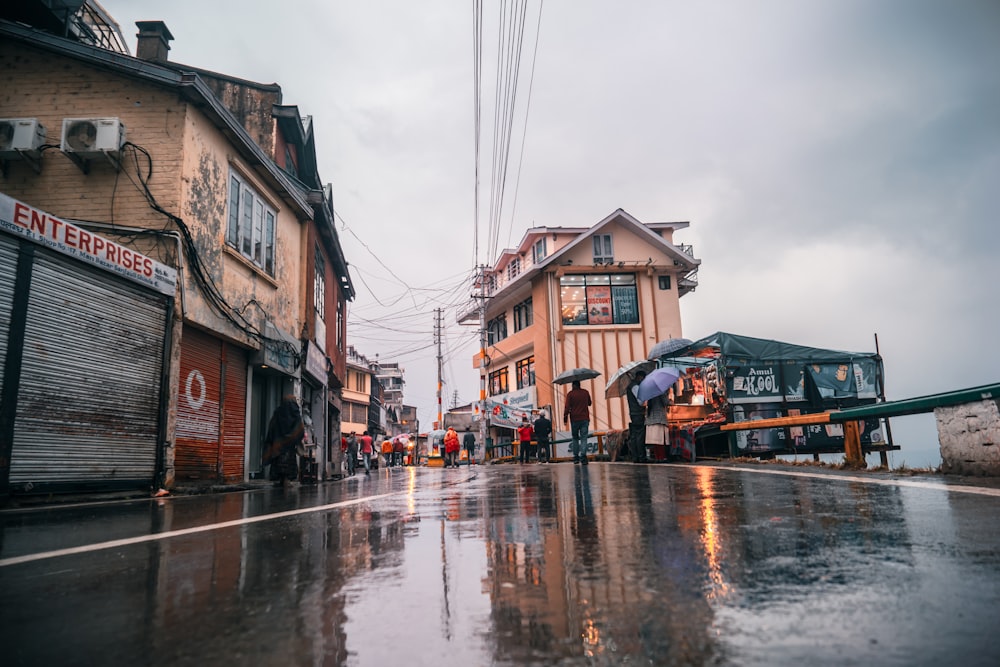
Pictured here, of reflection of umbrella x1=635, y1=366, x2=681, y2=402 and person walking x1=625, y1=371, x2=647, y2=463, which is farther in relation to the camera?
person walking x1=625, y1=371, x2=647, y2=463

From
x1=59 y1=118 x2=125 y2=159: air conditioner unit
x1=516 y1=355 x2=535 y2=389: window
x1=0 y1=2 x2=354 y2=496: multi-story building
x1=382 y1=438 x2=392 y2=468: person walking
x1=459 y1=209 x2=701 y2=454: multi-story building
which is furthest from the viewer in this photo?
x1=382 y1=438 x2=392 y2=468: person walking

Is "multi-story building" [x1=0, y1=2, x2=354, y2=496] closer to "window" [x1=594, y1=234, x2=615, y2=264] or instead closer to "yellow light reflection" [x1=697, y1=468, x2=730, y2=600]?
"yellow light reflection" [x1=697, y1=468, x2=730, y2=600]

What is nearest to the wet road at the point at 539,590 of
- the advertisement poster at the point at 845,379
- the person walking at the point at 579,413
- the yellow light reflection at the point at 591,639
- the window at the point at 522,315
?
the yellow light reflection at the point at 591,639

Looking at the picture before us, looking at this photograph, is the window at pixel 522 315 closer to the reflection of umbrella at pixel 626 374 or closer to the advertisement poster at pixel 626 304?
the advertisement poster at pixel 626 304

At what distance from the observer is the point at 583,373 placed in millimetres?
24688

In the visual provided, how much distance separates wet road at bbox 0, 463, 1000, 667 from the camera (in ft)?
4.89

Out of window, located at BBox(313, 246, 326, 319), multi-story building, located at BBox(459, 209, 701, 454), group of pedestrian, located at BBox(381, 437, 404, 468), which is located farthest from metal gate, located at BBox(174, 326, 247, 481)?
group of pedestrian, located at BBox(381, 437, 404, 468)

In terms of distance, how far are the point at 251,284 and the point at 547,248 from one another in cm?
2379

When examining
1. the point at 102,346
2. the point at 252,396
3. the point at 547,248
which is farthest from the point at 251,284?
the point at 547,248

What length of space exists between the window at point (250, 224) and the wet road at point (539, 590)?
406 inches

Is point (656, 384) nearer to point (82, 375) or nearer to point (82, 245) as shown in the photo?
point (82, 375)

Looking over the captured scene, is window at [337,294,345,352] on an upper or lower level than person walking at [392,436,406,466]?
upper

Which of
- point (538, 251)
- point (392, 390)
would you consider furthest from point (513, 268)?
point (392, 390)

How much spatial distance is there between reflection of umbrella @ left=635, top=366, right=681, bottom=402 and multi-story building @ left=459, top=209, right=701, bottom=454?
16401mm
